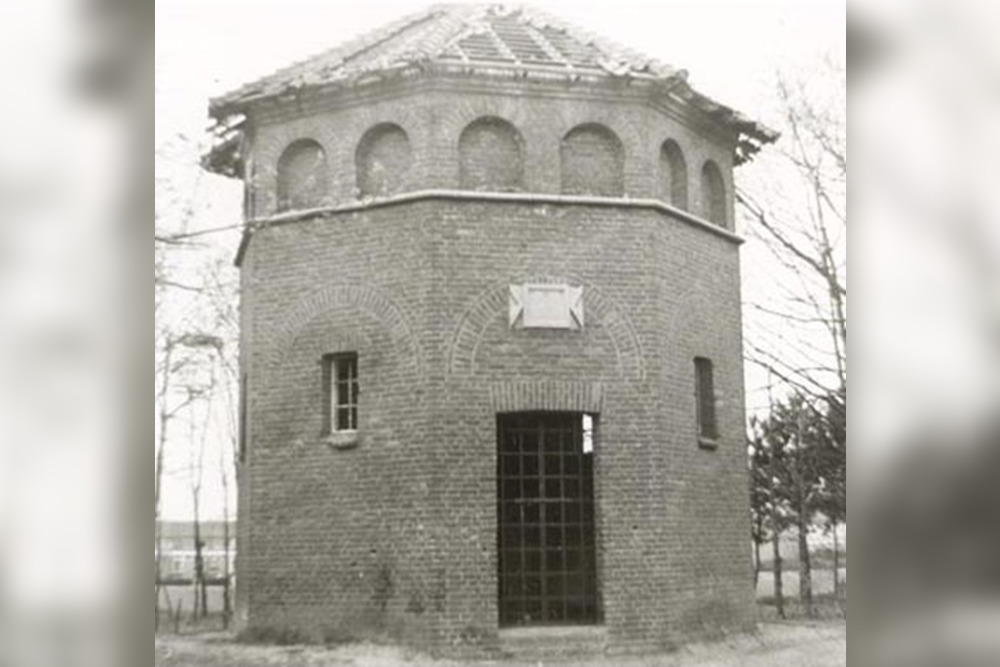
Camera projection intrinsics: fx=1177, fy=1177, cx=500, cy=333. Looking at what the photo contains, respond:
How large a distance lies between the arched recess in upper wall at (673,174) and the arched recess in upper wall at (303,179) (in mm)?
3875

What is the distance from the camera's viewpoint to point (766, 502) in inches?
521

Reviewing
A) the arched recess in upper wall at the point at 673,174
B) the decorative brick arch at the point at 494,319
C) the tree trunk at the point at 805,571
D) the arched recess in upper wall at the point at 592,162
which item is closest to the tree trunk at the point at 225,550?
the decorative brick arch at the point at 494,319

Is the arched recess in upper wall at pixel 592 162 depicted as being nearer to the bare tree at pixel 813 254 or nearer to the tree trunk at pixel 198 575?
the bare tree at pixel 813 254

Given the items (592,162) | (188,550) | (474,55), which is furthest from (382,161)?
(188,550)

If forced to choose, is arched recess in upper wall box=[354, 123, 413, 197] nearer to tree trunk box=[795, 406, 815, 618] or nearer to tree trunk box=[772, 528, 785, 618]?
tree trunk box=[795, 406, 815, 618]

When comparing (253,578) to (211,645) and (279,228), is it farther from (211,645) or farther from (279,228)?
(279,228)

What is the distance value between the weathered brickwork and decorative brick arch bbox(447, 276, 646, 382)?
18 mm

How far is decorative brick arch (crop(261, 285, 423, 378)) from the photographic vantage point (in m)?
12.8

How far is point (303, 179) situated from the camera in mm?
13148

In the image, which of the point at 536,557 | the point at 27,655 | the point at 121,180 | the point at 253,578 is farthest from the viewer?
the point at 536,557

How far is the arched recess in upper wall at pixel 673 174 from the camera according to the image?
13.7m

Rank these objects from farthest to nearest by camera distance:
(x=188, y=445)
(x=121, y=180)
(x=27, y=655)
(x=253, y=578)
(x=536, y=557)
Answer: (x=536, y=557), (x=253, y=578), (x=188, y=445), (x=121, y=180), (x=27, y=655)

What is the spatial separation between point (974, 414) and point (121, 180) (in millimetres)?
6932

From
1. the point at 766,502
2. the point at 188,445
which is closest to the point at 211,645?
the point at 188,445
